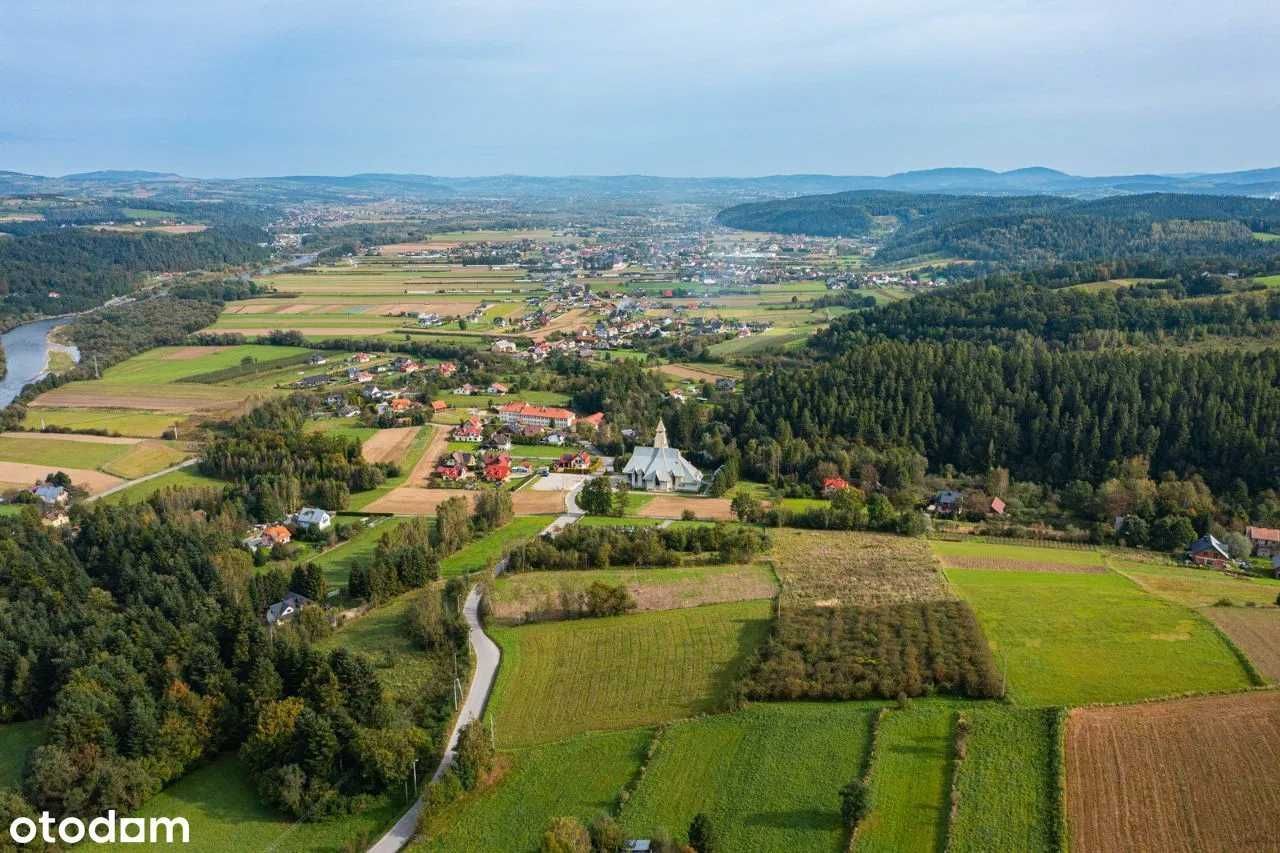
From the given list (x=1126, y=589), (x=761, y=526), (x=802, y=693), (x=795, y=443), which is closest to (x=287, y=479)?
(x=761, y=526)

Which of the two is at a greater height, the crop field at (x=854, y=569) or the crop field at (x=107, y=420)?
the crop field at (x=854, y=569)

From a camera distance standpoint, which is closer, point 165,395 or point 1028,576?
point 1028,576

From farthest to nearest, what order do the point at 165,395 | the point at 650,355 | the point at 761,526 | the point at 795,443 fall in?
the point at 650,355
the point at 165,395
the point at 795,443
the point at 761,526

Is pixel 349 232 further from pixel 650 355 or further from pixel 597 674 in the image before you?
pixel 597 674

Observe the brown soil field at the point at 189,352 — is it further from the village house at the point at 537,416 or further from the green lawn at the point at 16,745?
the green lawn at the point at 16,745

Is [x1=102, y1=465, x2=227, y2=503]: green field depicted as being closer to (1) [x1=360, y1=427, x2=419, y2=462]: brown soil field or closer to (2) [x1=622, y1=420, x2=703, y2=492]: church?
(1) [x1=360, y1=427, x2=419, y2=462]: brown soil field

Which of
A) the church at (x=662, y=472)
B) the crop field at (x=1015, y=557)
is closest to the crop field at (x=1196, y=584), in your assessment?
the crop field at (x=1015, y=557)
